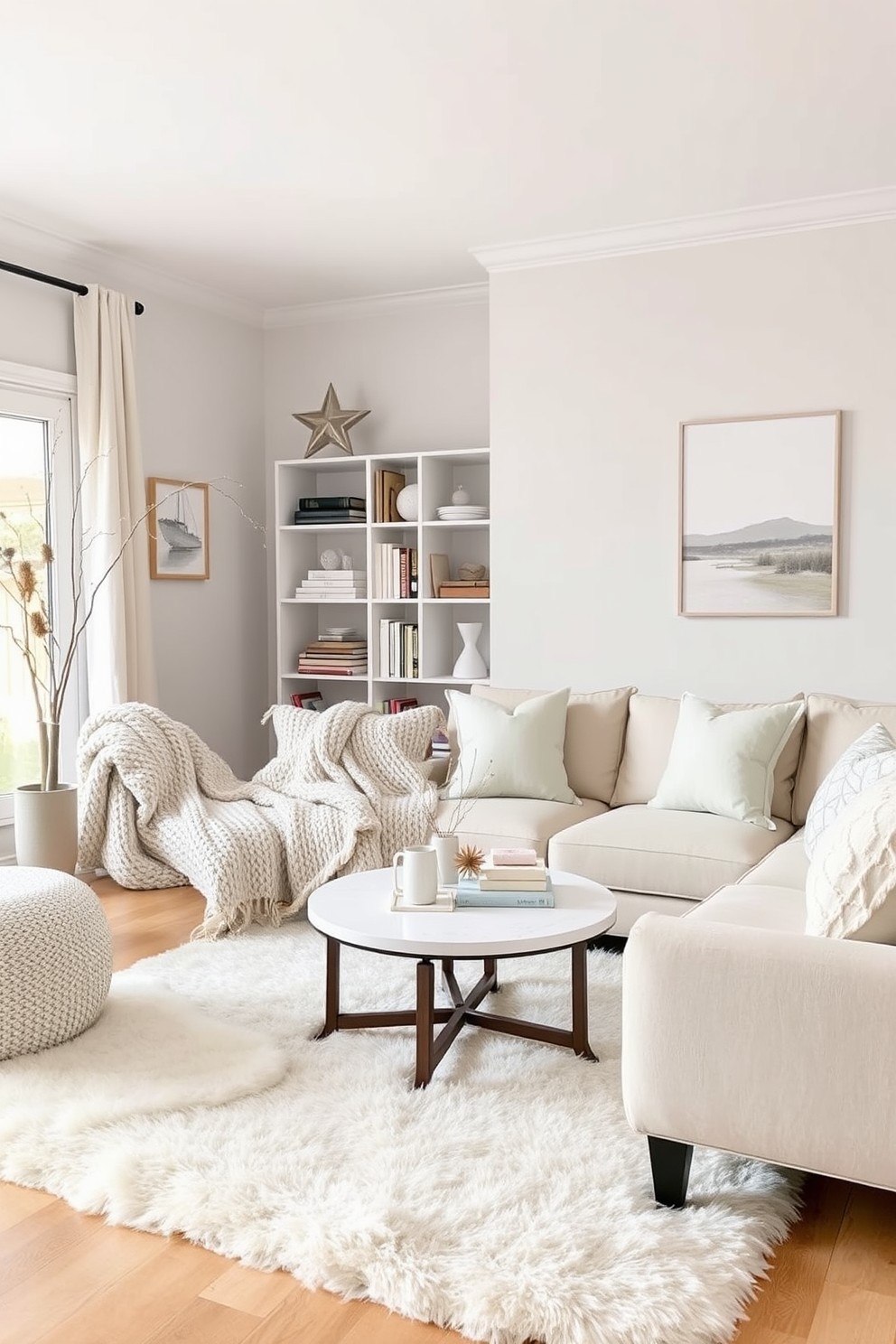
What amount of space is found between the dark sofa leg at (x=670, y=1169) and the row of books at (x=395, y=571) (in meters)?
3.85

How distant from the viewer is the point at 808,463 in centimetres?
464

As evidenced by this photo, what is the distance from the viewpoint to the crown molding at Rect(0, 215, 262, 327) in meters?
4.77

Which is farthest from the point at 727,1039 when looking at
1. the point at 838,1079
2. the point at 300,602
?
the point at 300,602

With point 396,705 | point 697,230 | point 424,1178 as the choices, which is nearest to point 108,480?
point 396,705

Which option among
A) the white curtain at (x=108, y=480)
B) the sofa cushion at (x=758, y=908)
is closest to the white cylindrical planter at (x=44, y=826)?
the white curtain at (x=108, y=480)

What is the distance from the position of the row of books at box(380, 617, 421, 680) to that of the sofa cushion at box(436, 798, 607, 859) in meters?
1.59

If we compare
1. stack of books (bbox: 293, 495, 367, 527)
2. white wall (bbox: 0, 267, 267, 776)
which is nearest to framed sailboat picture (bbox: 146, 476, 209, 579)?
white wall (bbox: 0, 267, 267, 776)

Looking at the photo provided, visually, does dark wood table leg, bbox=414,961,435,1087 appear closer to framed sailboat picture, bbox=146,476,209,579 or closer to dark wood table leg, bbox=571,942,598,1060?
dark wood table leg, bbox=571,942,598,1060

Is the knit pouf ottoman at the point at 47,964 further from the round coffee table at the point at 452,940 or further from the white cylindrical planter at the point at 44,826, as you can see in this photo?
the white cylindrical planter at the point at 44,826

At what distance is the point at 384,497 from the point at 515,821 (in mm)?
2342

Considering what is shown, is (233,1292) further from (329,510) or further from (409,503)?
(329,510)

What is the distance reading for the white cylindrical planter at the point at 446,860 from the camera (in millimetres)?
3082

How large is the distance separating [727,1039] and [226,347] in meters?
4.88

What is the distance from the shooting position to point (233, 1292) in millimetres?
1949
